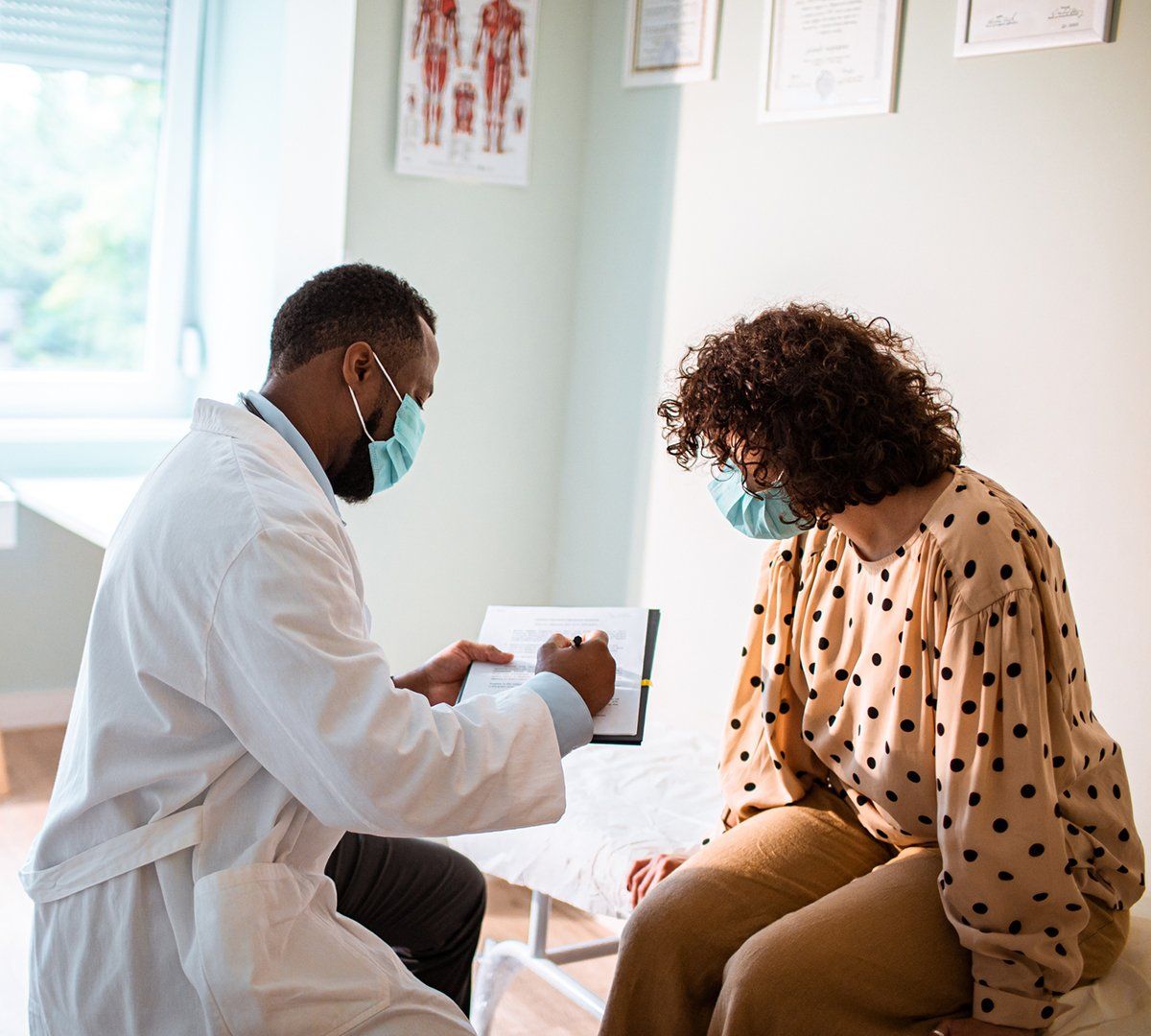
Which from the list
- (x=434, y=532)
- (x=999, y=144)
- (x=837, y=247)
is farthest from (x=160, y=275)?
(x=999, y=144)

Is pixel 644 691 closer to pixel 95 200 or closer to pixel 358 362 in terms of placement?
pixel 358 362

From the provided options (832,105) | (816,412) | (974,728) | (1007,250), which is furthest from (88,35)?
(974,728)

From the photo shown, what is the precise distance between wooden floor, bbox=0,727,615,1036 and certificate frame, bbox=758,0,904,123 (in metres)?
1.70

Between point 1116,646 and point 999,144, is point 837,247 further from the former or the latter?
point 1116,646

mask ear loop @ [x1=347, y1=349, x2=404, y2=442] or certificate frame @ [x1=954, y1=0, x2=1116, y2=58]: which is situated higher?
certificate frame @ [x1=954, y1=0, x2=1116, y2=58]

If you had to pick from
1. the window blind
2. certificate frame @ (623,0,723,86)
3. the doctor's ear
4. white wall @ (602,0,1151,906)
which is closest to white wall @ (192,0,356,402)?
the window blind

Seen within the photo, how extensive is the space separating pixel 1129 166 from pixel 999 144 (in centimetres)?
24

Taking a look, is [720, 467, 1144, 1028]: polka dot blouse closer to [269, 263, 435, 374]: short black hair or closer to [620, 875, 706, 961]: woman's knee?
[620, 875, 706, 961]: woman's knee

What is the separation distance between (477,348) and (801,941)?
1.85m

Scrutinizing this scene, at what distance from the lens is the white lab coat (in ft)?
4.02

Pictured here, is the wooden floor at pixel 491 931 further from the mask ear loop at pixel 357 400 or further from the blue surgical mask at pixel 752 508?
the mask ear loop at pixel 357 400

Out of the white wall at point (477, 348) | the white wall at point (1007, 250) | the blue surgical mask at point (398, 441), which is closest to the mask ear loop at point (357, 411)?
the blue surgical mask at point (398, 441)

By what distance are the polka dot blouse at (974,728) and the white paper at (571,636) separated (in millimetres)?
239

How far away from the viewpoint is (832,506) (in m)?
1.54
